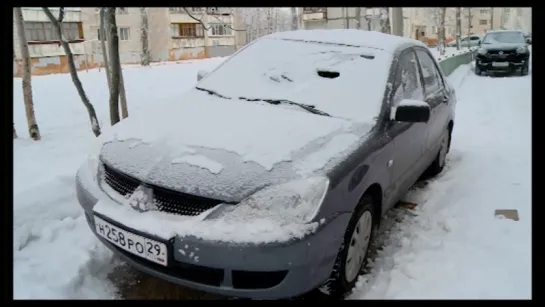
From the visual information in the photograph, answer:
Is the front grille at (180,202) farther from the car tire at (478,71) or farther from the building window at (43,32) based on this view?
the building window at (43,32)

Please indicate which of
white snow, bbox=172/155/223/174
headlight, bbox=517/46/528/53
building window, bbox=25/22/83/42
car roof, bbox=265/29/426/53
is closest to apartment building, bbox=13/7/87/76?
building window, bbox=25/22/83/42

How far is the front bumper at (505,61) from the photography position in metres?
14.5

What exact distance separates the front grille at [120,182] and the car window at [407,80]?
5.69ft

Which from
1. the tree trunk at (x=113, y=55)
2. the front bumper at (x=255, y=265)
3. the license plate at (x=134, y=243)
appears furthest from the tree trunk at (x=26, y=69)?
the front bumper at (x=255, y=265)

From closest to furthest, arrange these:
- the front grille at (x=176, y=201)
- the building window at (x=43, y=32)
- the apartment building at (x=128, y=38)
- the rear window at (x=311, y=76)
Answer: the front grille at (x=176, y=201) → the rear window at (x=311, y=76) → the apartment building at (x=128, y=38) → the building window at (x=43, y=32)

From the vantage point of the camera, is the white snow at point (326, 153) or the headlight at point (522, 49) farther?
the headlight at point (522, 49)

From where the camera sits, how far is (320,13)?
37.3 m

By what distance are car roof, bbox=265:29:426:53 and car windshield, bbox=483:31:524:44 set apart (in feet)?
44.5

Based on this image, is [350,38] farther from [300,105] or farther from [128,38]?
[128,38]

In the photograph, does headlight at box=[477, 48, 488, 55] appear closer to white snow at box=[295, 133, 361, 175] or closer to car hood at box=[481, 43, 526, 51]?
car hood at box=[481, 43, 526, 51]

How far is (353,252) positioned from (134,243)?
117 centimetres

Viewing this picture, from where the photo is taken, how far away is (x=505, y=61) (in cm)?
1462

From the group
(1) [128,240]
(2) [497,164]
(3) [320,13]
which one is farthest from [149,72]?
(3) [320,13]
